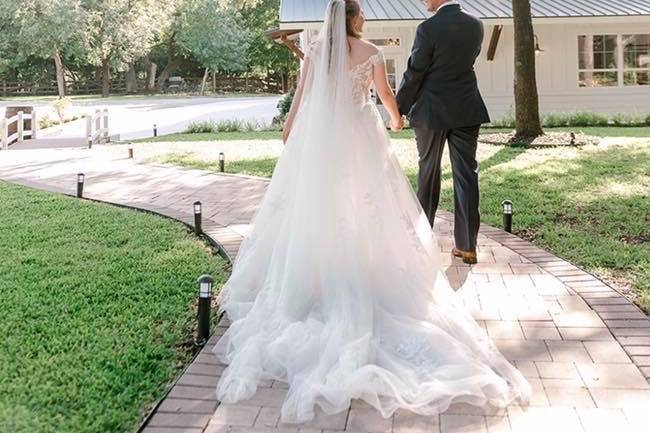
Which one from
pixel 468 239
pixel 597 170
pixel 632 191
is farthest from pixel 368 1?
pixel 468 239

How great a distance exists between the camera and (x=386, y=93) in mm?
4555

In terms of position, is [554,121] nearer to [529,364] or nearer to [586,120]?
[586,120]

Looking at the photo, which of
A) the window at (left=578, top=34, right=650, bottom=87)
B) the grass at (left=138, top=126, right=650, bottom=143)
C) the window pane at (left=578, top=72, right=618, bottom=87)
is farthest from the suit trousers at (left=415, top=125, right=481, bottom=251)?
the window pane at (left=578, top=72, right=618, bottom=87)

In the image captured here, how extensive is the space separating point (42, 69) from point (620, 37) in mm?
39764

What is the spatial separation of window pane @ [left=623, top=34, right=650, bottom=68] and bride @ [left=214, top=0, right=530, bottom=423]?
18.1 metres

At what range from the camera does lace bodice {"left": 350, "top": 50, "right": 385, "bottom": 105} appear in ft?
13.9

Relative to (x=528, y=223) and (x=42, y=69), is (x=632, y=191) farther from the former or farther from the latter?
(x=42, y=69)

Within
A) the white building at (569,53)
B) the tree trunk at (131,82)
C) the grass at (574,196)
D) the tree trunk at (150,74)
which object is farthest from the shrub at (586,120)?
the tree trunk at (131,82)

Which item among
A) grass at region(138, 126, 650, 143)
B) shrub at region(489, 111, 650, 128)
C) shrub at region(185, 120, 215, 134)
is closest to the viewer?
grass at region(138, 126, 650, 143)

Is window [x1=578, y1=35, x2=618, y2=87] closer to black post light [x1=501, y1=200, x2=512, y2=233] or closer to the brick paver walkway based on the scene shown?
black post light [x1=501, y1=200, x2=512, y2=233]

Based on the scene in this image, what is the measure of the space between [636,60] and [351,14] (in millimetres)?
18751

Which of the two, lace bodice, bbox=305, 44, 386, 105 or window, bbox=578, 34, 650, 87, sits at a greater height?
window, bbox=578, 34, 650, 87

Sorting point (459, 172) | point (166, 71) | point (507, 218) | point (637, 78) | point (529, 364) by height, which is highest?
point (166, 71)

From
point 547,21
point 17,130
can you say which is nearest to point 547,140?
point 547,21
